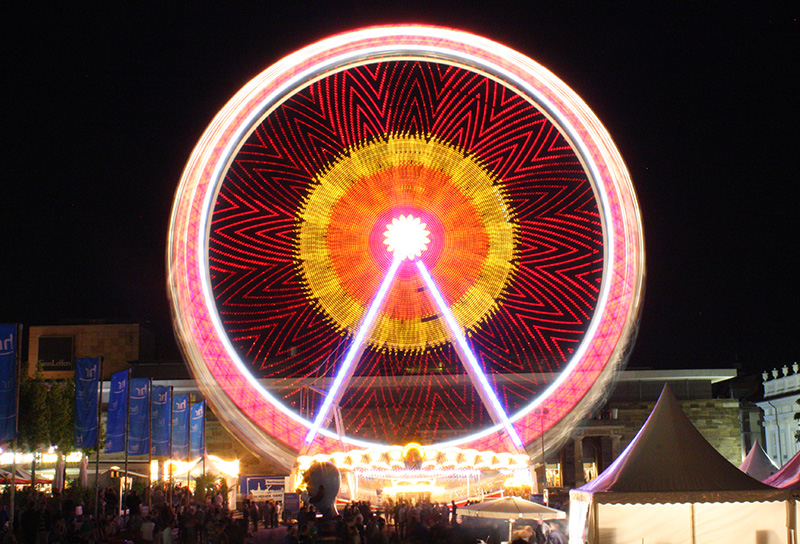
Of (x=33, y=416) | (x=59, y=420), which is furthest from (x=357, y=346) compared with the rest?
(x=59, y=420)

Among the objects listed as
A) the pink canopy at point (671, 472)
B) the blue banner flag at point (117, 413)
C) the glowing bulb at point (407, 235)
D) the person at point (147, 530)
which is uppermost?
the glowing bulb at point (407, 235)

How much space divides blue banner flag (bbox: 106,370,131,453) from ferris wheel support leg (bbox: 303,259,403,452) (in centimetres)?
627

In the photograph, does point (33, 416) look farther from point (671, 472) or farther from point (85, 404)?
point (671, 472)

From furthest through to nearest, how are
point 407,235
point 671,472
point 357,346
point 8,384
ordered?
point 357,346, point 407,235, point 8,384, point 671,472

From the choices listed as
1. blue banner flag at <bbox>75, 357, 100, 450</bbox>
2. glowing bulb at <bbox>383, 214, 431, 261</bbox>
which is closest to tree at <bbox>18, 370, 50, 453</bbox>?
blue banner flag at <bbox>75, 357, 100, 450</bbox>

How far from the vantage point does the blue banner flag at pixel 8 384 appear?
23.7 meters

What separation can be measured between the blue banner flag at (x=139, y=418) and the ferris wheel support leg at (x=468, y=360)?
1136 cm

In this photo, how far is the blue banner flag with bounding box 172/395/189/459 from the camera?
39.3 m

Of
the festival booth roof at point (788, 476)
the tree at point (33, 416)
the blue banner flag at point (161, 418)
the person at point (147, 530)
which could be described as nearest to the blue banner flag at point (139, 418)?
the blue banner flag at point (161, 418)

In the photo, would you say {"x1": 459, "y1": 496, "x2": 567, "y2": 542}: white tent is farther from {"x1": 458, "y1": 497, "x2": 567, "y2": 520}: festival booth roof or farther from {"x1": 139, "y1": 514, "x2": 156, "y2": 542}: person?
{"x1": 139, "y1": 514, "x2": 156, "y2": 542}: person

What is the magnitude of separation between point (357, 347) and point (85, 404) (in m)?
8.66

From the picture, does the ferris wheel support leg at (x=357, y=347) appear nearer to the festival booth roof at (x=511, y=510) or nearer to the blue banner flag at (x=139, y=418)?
the blue banner flag at (x=139, y=418)

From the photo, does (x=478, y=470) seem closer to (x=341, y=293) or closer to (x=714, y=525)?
(x=341, y=293)

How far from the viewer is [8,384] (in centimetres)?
2383
